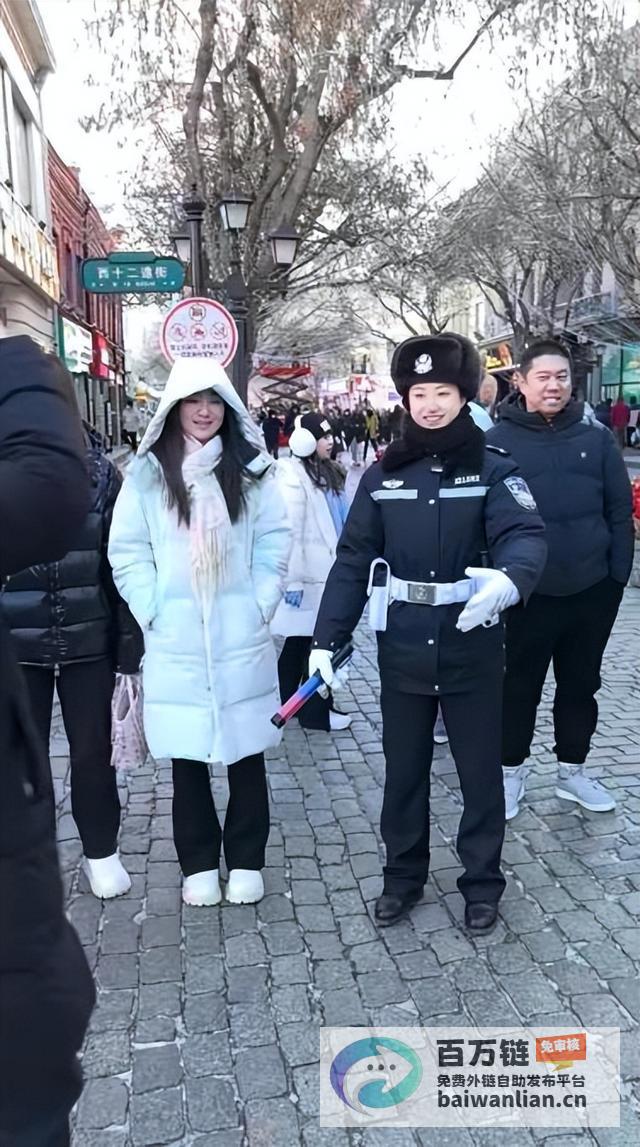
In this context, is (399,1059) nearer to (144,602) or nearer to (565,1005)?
(565,1005)

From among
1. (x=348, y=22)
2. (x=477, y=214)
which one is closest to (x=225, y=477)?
(x=348, y=22)

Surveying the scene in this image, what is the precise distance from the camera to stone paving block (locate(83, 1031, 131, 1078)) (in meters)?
2.56

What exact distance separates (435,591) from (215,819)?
1.25 meters

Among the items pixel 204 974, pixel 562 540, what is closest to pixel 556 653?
pixel 562 540

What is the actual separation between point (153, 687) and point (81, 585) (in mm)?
445

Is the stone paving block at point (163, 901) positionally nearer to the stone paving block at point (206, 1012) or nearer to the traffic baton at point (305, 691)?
the stone paving block at point (206, 1012)

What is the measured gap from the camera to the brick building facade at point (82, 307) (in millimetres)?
26047

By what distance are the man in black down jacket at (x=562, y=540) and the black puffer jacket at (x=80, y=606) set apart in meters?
1.63

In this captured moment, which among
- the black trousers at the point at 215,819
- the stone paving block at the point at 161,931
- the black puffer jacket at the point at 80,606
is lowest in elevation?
the stone paving block at the point at 161,931

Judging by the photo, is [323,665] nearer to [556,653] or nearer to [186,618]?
[186,618]

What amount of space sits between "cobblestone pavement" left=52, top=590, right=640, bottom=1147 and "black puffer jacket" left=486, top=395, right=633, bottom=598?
114cm

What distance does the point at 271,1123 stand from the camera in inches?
92.5

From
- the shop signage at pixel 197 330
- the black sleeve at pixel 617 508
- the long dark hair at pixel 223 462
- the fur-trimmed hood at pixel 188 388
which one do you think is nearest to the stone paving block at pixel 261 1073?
the long dark hair at pixel 223 462

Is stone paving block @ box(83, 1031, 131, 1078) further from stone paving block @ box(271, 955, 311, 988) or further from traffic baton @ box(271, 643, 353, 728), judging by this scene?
traffic baton @ box(271, 643, 353, 728)
